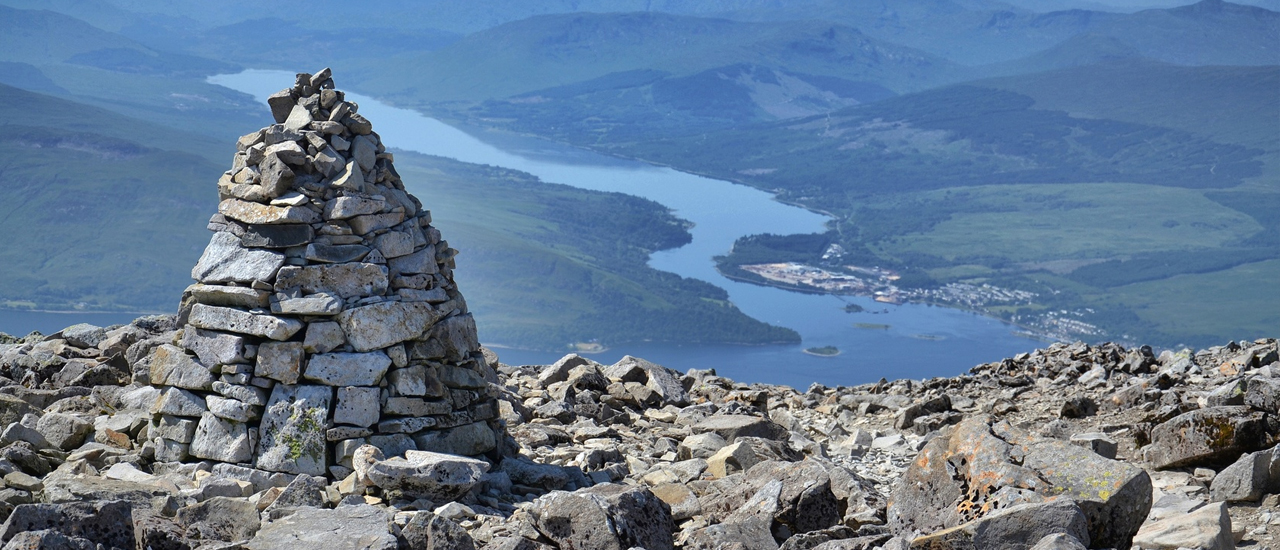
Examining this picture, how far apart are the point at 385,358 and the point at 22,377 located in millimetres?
8656

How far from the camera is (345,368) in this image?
40.0 feet

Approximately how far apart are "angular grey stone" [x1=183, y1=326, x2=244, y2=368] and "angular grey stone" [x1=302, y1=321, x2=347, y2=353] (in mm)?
769

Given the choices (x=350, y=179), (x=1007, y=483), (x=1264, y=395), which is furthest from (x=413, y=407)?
(x=1264, y=395)

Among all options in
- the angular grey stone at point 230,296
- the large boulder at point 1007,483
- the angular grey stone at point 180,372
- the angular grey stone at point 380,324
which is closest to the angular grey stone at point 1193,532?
the large boulder at point 1007,483

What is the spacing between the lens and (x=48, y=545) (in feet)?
25.6

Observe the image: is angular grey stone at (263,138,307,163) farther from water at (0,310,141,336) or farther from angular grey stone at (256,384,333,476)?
water at (0,310,141,336)

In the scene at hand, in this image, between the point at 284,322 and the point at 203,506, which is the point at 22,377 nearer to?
the point at 284,322

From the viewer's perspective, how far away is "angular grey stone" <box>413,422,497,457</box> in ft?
41.0

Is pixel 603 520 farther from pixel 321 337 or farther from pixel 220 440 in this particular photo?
pixel 220 440

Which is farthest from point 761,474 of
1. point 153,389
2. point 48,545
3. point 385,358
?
point 153,389

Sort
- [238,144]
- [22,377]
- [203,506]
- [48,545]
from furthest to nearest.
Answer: [22,377] < [238,144] < [203,506] < [48,545]

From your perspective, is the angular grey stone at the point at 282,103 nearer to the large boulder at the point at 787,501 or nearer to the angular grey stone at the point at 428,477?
the angular grey stone at the point at 428,477

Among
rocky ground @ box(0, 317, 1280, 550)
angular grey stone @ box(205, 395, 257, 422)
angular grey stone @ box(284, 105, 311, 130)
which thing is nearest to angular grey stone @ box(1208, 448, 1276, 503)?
rocky ground @ box(0, 317, 1280, 550)

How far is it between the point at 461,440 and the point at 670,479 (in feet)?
8.56
